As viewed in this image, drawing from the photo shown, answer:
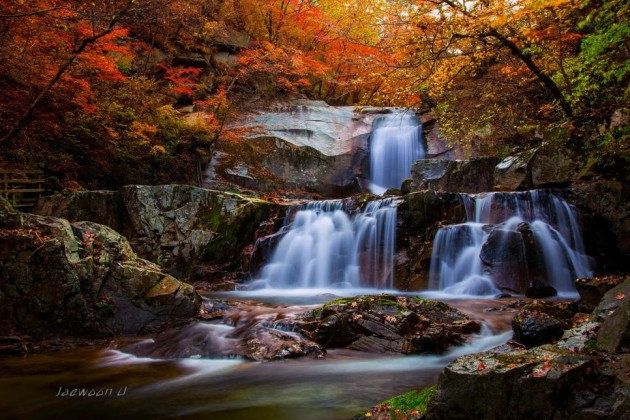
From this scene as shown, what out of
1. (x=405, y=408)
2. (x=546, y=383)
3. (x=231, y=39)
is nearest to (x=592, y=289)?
(x=546, y=383)

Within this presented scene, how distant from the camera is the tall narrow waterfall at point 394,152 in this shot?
19.4 m

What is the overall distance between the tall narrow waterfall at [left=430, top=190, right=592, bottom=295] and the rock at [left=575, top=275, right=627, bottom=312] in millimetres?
3341

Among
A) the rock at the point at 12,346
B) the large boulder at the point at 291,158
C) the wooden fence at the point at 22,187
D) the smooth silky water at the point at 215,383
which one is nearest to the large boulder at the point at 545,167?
the smooth silky water at the point at 215,383

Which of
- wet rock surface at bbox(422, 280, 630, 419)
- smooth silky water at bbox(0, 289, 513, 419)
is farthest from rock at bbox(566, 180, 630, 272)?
wet rock surface at bbox(422, 280, 630, 419)

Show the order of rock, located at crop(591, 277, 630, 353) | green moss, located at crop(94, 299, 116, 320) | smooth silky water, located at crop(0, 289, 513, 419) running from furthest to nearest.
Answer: green moss, located at crop(94, 299, 116, 320) < smooth silky water, located at crop(0, 289, 513, 419) < rock, located at crop(591, 277, 630, 353)

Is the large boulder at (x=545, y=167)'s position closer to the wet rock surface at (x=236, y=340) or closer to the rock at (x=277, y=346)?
the wet rock surface at (x=236, y=340)

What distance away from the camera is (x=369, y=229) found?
11.8 metres

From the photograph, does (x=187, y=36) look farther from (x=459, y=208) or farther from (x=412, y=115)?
(x=459, y=208)

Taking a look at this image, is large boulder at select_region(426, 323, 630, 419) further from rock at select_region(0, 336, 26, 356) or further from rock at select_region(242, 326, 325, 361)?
rock at select_region(0, 336, 26, 356)

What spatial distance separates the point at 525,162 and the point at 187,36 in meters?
18.2

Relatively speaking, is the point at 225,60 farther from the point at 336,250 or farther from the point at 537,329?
the point at 537,329

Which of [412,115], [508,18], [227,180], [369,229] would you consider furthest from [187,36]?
[508,18]

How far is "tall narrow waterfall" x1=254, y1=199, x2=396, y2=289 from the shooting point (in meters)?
11.2

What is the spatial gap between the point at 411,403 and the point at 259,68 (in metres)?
18.1
